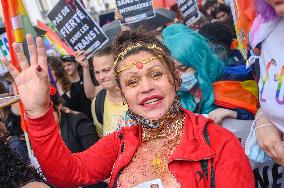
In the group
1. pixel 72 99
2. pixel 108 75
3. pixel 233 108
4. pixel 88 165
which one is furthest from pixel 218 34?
pixel 88 165

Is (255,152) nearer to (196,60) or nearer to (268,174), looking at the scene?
(268,174)

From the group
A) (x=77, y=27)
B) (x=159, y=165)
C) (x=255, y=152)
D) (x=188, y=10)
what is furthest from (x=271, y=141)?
(x=188, y=10)

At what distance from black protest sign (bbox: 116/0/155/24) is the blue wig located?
196cm

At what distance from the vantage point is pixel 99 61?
3916mm

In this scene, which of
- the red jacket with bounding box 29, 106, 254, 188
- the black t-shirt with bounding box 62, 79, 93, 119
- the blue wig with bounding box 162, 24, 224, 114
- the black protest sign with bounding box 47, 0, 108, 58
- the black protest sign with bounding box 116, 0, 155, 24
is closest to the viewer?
the red jacket with bounding box 29, 106, 254, 188

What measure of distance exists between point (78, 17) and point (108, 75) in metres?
0.84

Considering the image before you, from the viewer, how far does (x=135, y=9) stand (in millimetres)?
4855

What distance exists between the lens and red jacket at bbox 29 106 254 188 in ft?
5.85

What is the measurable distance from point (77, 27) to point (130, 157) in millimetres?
2667

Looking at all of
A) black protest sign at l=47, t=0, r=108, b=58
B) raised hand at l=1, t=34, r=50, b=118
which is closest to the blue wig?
raised hand at l=1, t=34, r=50, b=118

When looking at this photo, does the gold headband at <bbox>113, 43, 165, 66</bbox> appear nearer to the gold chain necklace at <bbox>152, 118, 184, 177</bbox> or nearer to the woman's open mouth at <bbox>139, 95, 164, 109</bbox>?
the woman's open mouth at <bbox>139, 95, 164, 109</bbox>

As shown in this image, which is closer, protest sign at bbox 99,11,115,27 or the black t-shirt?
the black t-shirt

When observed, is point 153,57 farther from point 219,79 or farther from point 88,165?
point 219,79

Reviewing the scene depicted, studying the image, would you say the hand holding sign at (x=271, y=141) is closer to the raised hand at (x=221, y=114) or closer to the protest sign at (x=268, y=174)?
the protest sign at (x=268, y=174)
